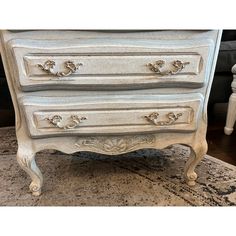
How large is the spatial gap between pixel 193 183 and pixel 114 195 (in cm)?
32

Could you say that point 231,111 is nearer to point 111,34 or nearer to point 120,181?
point 120,181

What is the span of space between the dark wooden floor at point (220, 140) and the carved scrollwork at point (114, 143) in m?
0.55

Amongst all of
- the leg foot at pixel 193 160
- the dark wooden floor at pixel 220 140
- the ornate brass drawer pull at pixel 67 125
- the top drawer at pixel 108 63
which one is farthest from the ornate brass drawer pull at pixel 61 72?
the dark wooden floor at pixel 220 140

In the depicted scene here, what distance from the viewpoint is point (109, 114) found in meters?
0.84

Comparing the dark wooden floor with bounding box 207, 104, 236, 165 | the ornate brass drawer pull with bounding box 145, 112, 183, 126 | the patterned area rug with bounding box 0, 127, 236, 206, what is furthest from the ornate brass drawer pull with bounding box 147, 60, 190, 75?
the dark wooden floor with bounding box 207, 104, 236, 165

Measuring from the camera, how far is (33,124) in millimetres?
847

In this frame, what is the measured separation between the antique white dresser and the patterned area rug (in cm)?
20

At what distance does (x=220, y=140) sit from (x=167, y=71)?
84cm

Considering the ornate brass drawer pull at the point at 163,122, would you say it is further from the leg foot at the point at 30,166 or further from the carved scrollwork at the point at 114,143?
the leg foot at the point at 30,166
